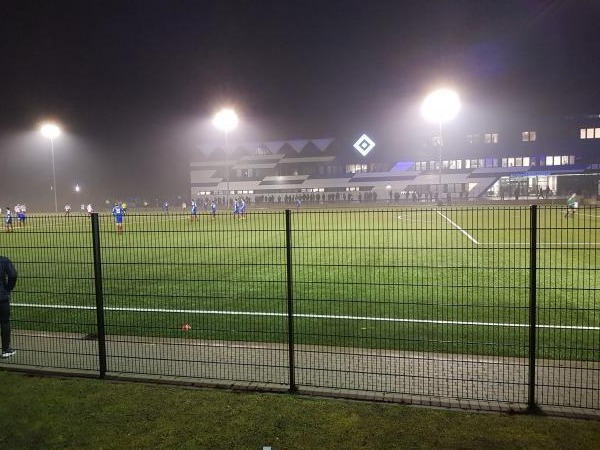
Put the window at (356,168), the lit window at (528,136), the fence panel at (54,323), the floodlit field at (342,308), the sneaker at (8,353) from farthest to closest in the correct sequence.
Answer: the window at (356,168) → the lit window at (528,136) → the sneaker at (8,353) → the fence panel at (54,323) → the floodlit field at (342,308)

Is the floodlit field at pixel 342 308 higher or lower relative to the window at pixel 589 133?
lower

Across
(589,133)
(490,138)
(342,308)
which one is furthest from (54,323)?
(589,133)

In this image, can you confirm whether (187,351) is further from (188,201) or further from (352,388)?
(188,201)

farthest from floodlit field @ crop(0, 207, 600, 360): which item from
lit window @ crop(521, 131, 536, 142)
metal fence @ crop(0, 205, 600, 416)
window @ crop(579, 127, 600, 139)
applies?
window @ crop(579, 127, 600, 139)

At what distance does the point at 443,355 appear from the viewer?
6.48m

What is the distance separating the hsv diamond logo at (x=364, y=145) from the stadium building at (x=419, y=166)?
0.18 metres

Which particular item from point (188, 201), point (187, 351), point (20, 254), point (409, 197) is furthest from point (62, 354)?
point (188, 201)

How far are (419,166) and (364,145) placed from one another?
29.4 feet

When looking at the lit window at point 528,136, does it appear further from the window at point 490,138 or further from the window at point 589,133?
the window at point 589,133

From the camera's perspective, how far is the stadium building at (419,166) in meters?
64.4

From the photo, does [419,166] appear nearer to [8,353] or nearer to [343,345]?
[343,345]

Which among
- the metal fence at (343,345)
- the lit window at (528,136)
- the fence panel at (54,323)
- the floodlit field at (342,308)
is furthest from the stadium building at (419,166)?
the metal fence at (343,345)

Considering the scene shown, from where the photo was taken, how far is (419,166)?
7125cm

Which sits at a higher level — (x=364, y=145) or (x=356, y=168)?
(x=364, y=145)
